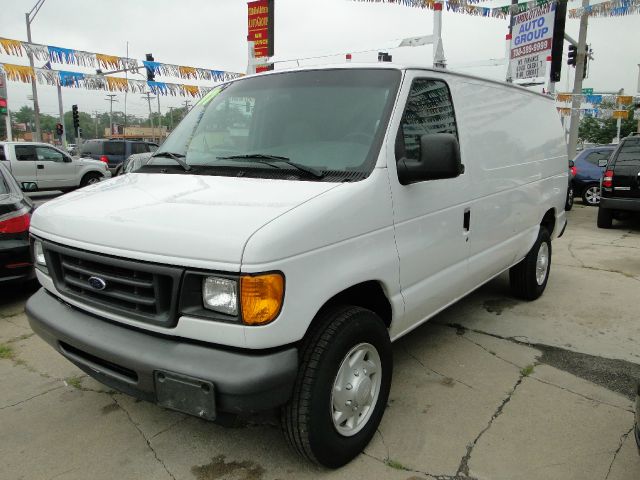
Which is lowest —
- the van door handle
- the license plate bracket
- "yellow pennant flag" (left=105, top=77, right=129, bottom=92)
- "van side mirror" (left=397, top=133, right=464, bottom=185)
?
the license plate bracket

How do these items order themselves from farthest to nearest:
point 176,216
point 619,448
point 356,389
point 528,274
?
point 528,274, point 619,448, point 356,389, point 176,216

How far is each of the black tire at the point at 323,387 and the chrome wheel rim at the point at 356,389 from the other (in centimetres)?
3

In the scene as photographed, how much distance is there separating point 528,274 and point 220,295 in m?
3.93

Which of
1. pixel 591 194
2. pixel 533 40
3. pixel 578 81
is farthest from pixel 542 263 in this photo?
pixel 578 81

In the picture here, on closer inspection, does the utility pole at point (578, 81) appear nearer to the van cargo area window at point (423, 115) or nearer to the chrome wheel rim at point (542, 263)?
the chrome wheel rim at point (542, 263)

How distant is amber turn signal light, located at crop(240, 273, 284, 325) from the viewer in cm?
205

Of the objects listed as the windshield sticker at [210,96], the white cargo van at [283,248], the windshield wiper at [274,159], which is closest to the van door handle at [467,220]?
the white cargo van at [283,248]

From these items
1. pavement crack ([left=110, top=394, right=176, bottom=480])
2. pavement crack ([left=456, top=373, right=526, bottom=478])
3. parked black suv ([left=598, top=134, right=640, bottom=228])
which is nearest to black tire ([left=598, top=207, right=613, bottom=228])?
parked black suv ([left=598, top=134, right=640, bottom=228])

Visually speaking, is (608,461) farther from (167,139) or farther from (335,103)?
(167,139)

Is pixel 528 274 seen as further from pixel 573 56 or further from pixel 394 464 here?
pixel 573 56

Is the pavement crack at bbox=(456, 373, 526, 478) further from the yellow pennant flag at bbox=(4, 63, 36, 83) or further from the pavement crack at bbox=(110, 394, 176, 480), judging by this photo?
the yellow pennant flag at bbox=(4, 63, 36, 83)

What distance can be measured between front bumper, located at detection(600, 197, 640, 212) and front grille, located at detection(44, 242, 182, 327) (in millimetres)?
9976

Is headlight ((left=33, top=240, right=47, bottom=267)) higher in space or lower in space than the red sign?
lower

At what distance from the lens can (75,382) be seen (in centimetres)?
356
